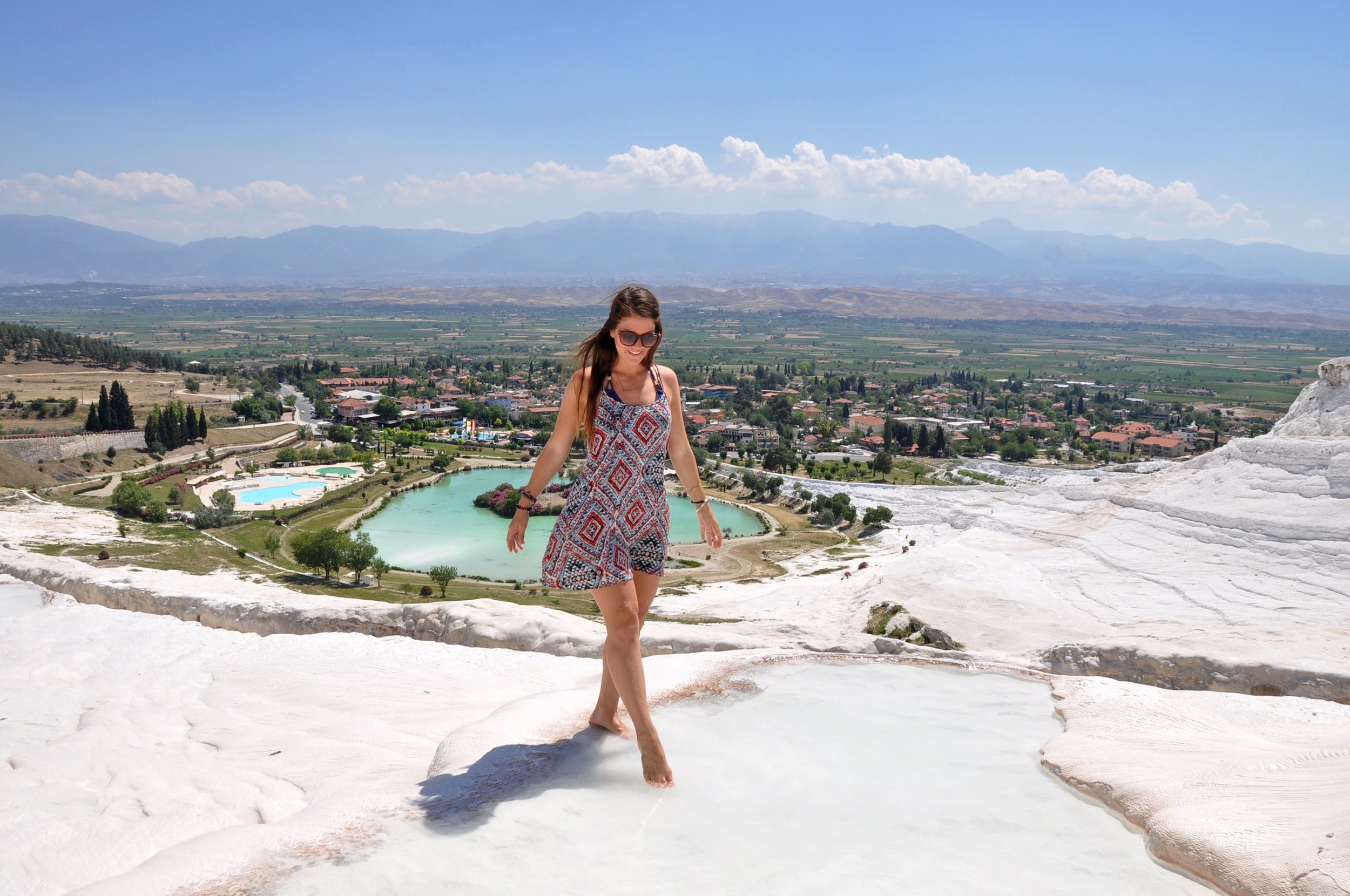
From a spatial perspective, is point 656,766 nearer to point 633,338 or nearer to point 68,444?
point 633,338

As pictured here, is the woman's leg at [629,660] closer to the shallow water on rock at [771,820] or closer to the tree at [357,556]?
the shallow water on rock at [771,820]

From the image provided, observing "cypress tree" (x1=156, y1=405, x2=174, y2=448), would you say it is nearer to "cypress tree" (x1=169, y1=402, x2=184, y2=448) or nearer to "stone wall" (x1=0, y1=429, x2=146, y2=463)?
"cypress tree" (x1=169, y1=402, x2=184, y2=448)

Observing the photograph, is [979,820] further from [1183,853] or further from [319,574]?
[319,574]

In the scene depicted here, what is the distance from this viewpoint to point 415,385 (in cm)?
8825

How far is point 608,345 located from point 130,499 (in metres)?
32.9

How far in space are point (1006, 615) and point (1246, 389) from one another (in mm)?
114672

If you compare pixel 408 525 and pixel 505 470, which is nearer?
pixel 408 525

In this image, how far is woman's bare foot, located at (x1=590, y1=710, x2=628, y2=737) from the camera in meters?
4.32

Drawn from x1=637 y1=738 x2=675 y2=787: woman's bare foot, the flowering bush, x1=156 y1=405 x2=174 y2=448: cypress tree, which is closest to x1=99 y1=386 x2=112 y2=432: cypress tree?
x1=156 y1=405 x2=174 y2=448: cypress tree

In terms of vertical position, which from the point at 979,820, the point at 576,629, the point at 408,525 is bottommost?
the point at 408,525

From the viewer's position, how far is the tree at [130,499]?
101 feet

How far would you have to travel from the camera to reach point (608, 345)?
4180 mm

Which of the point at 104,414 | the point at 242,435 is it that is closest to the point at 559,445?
the point at 104,414

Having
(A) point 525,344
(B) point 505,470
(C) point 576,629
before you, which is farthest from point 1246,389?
(C) point 576,629
